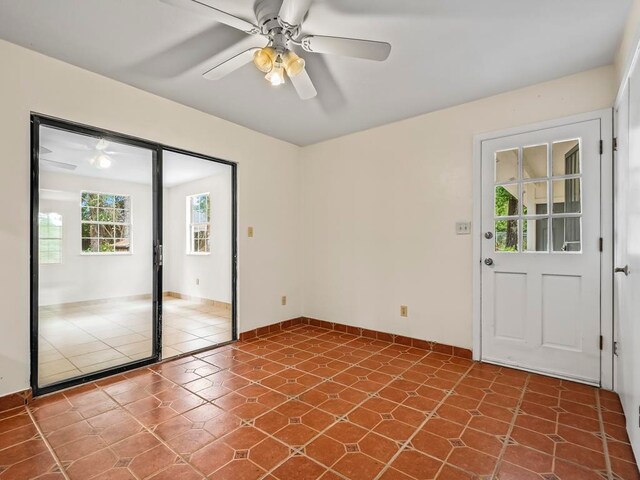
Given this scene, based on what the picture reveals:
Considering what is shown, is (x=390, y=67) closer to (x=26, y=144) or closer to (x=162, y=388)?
(x=26, y=144)

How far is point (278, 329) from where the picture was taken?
4.10 metres

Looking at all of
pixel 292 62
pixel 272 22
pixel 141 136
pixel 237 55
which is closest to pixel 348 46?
pixel 292 62

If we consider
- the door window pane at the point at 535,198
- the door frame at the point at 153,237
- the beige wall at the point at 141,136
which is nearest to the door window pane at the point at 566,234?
the door window pane at the point at 535,198

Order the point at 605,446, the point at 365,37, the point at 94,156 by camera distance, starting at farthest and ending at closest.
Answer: the point at 94,156
the point at 365,37
the point at 605,446

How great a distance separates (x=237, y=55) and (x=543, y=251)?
2.79 meters

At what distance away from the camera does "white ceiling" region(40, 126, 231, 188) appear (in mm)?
2955

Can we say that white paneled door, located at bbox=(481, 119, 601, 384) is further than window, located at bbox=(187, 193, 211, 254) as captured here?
No

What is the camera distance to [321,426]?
1.94 meters

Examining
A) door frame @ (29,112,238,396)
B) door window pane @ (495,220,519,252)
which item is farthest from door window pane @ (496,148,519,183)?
door frame @ (29,112,238,396)

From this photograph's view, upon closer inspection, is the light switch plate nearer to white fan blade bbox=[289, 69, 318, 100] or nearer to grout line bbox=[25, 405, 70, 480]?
white fan blade bbox=[289, 69, 318, 100]

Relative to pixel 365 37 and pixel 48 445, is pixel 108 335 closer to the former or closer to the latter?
pixel 48 445

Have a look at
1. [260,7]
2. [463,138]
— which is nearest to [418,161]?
[463,138]

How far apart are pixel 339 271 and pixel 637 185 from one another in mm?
2882

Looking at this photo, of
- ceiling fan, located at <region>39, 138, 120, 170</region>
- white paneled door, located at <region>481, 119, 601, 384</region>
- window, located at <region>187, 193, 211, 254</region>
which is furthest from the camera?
window, located at <region>187, 193, 211, 254</region>
